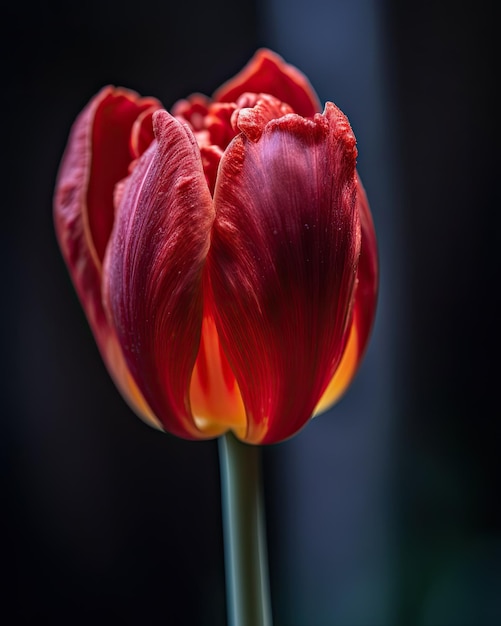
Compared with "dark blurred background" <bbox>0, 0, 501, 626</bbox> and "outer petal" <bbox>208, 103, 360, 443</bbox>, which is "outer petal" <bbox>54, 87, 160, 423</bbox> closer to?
"outer petal" <bbox>208, 103, 360, 443</bbox>

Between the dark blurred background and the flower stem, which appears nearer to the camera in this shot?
the flower stem

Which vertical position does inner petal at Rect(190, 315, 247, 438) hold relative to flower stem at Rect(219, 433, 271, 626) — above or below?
above

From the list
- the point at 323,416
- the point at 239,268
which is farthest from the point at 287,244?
the point at 323,416

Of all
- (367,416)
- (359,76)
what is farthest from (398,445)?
(359,76)

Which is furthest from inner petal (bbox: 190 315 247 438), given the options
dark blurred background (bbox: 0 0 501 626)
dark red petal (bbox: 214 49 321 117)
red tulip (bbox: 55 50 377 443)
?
dark blurred background (bbox: 0 0 501 626)

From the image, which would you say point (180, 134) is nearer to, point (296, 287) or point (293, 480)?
point (296, 287)

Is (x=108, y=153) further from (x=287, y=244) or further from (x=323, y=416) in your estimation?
(x=323, y=416)

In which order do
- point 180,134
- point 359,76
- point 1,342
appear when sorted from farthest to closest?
1. point 359,76
2. point 1,342
3. point 180,134
